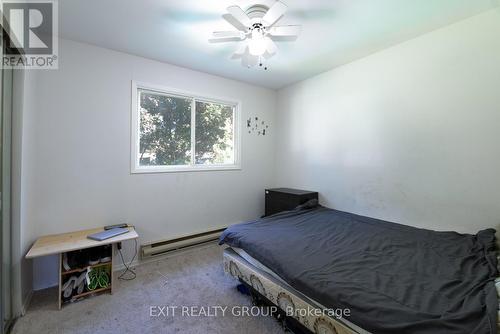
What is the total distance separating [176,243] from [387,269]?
2.29 metres

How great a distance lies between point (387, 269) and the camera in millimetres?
1458

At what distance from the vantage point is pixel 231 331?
157cm

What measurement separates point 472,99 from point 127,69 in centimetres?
349

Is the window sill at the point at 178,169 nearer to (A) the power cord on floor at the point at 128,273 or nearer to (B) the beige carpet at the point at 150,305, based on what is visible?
(A) the power cord on floor at the point at 128,273

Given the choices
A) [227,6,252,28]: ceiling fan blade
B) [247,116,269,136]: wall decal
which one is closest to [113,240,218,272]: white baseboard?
[247,116,269,136]: wall decal

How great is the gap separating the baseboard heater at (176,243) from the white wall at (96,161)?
100mm

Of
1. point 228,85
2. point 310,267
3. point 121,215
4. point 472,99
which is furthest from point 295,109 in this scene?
point 121,215

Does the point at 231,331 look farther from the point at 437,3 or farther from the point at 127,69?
the point at 437,3

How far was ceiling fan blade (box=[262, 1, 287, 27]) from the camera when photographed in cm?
150

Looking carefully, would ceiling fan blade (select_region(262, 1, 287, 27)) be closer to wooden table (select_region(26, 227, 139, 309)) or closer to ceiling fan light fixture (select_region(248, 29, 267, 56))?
ceiling fan light fixture (select_region(248, 29, 267, 56))

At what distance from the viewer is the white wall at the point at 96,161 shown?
6.78 ft

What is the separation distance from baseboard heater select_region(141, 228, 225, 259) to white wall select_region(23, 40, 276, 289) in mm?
100

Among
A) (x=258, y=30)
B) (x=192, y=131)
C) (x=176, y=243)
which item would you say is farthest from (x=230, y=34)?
(x=176, y=243)

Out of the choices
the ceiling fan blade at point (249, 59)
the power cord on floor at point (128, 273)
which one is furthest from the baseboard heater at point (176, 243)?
the ceiling fan blade at point (249, 59)
